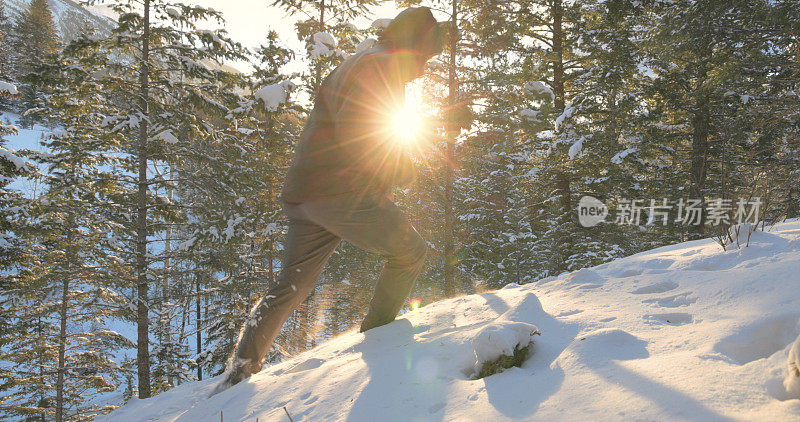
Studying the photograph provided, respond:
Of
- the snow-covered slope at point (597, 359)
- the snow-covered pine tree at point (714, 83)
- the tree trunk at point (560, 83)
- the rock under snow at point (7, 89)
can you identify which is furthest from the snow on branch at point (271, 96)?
the tree trunk at point (560, 83)

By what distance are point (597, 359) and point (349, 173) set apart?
1.76m

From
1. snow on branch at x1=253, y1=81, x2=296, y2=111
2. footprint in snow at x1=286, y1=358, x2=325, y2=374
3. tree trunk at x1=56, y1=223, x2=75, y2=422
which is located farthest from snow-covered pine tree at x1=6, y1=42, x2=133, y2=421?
footprint in snow at x1=286, y1=358, x2=325, y2=374

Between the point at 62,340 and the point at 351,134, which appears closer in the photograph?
the point at 351,134

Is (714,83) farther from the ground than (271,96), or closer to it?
closer to it

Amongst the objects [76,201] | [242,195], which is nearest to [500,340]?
[242,195]

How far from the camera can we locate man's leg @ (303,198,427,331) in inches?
102

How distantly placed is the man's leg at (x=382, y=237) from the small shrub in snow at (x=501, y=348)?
1.09m

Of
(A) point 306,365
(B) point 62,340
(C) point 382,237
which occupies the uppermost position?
(C) point 382,237

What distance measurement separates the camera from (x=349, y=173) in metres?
2.55

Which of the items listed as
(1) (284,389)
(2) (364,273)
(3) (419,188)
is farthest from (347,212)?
(2) (364,273)

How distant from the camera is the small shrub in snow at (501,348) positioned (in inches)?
64.3

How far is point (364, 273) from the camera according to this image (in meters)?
15.2

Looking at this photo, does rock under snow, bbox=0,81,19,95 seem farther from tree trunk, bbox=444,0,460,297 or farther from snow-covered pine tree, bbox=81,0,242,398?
tree trunk, bbox=444,0,460,297

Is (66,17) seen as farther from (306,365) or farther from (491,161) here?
(306,365)
